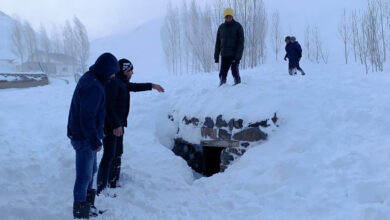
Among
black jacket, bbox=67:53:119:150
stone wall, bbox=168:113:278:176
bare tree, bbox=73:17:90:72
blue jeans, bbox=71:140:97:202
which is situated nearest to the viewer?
black jacket, bbox=67:53:119:150

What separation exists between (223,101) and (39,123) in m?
4.52

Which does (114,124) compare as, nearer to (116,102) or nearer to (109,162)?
(116,102)

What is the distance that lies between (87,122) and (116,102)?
0.93m

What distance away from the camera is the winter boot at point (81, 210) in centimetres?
314

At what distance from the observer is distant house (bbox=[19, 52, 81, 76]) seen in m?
43.4

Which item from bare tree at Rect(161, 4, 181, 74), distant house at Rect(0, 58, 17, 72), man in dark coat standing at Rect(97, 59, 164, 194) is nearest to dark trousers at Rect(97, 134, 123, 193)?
man in dark coat standing at Rect(97, 59, 164, 194)

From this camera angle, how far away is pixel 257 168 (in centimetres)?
437

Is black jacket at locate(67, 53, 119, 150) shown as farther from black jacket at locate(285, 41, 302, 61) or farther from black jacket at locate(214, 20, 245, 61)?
black jacket at locate(285, 41, 302, 61)

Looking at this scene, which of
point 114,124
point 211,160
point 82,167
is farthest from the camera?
point 211,160

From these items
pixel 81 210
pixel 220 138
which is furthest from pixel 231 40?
pixel 81 210

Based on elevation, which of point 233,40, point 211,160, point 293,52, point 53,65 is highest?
point 53,65

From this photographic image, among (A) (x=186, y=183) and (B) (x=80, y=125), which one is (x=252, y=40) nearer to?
(A) (x=186, y=183)

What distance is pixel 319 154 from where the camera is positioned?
426 centimetres

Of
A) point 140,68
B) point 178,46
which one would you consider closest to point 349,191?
point 178,46
